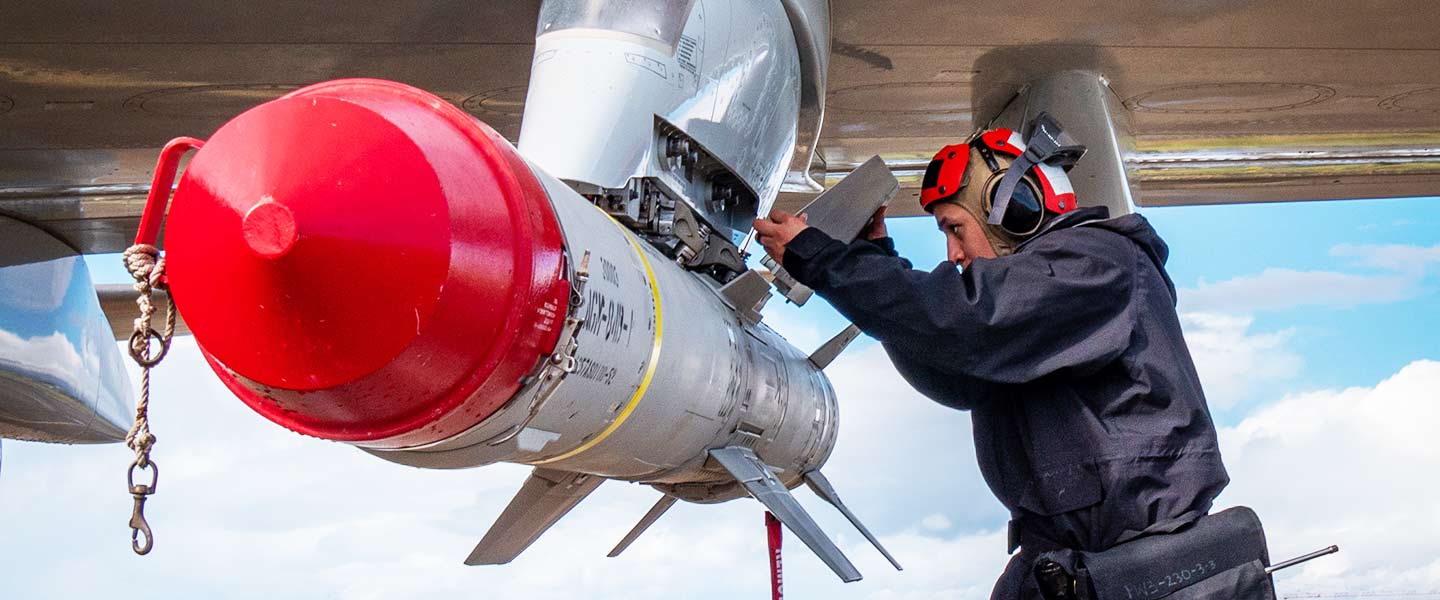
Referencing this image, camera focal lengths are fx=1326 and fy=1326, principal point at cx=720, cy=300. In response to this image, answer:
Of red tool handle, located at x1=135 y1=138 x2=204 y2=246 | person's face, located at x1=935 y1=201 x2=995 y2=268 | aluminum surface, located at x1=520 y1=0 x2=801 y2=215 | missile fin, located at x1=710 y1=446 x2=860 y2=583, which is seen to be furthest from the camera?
person's face, located at x1=935 y1=201 x2=995 y2=268

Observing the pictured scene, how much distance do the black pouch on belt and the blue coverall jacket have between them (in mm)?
45

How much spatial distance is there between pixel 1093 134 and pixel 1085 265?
109 inches

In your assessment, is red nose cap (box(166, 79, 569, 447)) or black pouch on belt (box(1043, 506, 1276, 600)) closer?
red nose cap (box(166, 79, 569, 447))

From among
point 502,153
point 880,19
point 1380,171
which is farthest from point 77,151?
A: point 1380,171

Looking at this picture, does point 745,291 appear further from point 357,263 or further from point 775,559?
point 357,263

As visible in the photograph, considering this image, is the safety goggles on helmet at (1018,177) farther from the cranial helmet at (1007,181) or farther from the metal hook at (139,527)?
the metal hook at (139,527)

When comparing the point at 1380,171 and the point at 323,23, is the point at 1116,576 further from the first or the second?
the point at 1380,171

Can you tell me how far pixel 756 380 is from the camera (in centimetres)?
321

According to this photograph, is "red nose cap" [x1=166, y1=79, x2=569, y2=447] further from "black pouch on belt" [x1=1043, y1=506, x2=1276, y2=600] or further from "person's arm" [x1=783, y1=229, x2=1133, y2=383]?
"black pouch on belt" [x1=1043, y1=506, x2=1276, y2=600]

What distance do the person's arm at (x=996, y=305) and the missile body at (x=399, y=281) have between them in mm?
635

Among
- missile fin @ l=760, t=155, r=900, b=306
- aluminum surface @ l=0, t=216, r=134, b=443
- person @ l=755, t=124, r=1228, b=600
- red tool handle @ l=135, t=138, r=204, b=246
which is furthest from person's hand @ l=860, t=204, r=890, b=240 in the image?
aluminum surface @ l=0, t=216, r=134, b=443

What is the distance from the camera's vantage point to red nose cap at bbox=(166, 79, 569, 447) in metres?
1.83

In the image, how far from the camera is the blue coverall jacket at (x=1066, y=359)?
2826mm

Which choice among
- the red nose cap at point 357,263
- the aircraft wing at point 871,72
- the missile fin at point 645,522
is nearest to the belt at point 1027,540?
the missile fin at point 645,522
